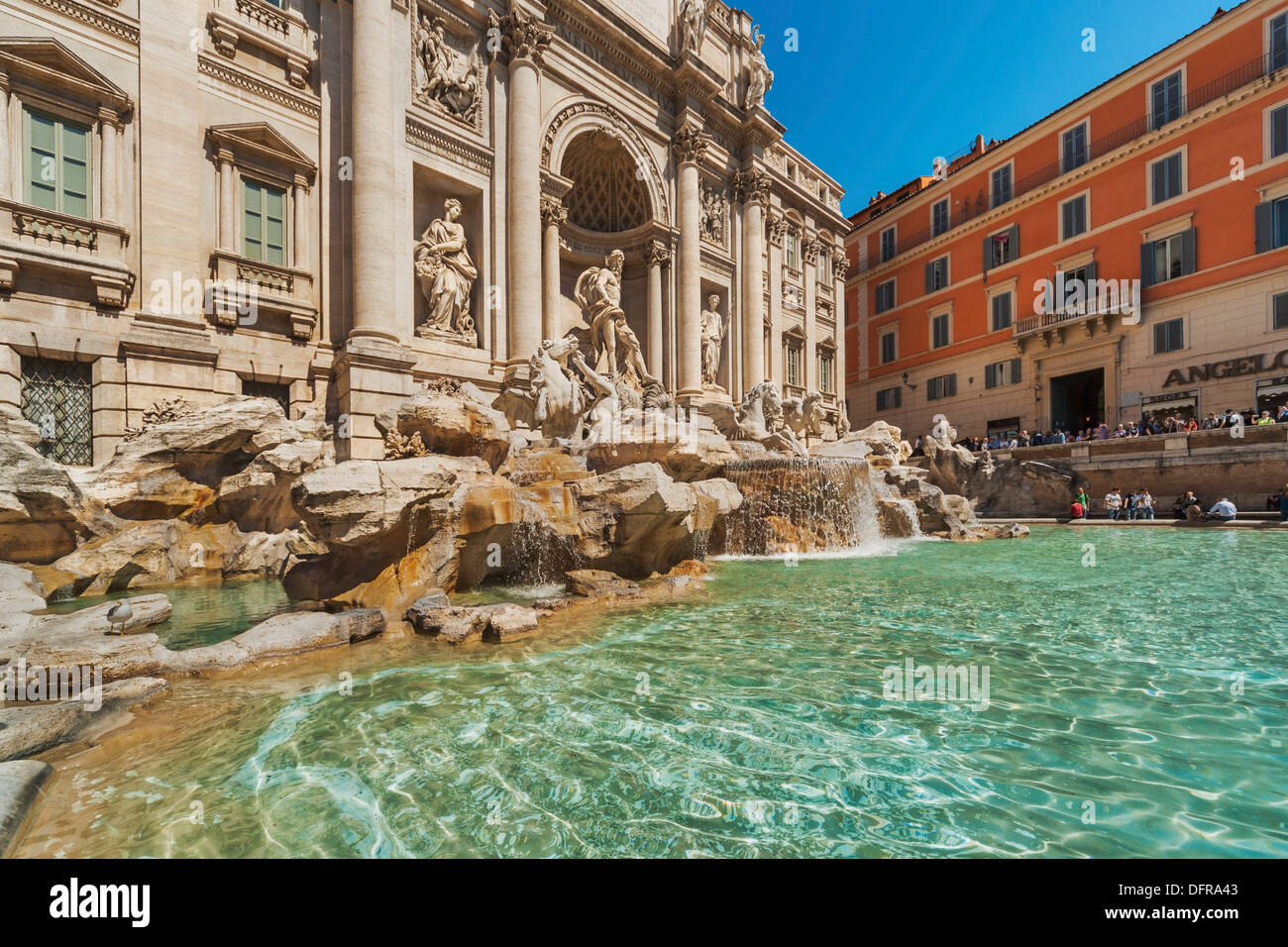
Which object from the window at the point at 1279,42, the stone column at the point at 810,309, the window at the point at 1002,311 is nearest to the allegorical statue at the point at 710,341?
the stone column at the point at 810,309

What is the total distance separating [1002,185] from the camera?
2500cm

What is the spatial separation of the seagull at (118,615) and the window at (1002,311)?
2918 centimetres

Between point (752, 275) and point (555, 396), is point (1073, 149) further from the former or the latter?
point (555, 396)

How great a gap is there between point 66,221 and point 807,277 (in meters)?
23.7

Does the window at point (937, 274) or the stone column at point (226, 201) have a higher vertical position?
the window at point (937, 274)

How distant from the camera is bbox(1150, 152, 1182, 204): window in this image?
19.3 meters

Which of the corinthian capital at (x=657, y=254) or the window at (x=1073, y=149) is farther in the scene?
the window at (x=1073, y=149)

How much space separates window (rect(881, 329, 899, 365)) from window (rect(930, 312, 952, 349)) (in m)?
2.23

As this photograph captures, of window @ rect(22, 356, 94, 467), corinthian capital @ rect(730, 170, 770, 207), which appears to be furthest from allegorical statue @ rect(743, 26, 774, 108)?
window @ rect(22, 356, 94, 467)

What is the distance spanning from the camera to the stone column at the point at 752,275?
67.9ft

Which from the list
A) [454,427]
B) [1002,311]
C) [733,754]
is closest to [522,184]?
[454,427]

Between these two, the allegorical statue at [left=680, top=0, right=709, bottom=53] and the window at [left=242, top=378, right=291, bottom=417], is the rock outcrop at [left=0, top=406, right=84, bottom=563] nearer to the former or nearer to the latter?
the window at [left=242, top=378, right=291, bottom=417]

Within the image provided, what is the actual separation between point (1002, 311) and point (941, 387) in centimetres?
414

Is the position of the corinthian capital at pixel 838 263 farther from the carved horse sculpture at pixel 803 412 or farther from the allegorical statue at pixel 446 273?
the allegorical statue at pixel 446 273
